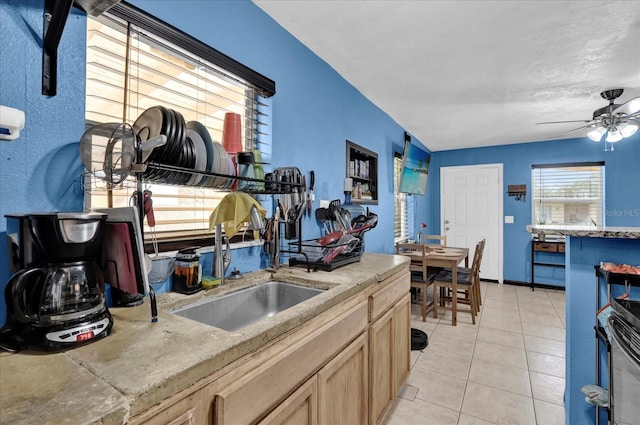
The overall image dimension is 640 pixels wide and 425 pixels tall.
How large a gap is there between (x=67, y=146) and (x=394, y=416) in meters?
2.25

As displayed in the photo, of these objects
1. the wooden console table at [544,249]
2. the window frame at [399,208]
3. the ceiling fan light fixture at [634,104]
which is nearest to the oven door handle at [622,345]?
the ceiling fan light fixture at [634,104]

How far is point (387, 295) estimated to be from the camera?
71.4 inches

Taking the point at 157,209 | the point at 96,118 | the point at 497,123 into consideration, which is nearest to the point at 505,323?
the point at 497,123

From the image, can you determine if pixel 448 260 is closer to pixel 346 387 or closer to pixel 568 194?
pixel 346 387

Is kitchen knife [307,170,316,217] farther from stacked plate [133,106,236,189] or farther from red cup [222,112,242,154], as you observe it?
stacked plate [133,106,236,189]

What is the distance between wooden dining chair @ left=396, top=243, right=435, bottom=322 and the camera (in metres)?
3.50

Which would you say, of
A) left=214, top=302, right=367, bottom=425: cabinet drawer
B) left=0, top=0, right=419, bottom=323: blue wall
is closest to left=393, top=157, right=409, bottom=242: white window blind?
left=0, top=0, right=419, bottom=323: blue wall

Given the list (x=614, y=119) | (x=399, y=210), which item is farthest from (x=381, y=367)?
(x=614, y=119)

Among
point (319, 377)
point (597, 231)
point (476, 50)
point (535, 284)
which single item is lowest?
point (535, 284)

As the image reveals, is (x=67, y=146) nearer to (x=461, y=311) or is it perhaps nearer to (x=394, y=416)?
(x=394, y=416)

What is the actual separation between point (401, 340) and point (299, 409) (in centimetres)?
120

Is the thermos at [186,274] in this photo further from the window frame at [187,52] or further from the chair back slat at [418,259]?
the chair back slat at [418,259]

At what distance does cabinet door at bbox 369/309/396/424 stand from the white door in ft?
14.8

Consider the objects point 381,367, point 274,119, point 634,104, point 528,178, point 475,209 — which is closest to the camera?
point 381,367
